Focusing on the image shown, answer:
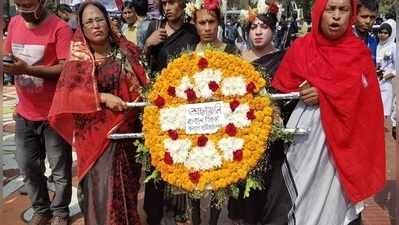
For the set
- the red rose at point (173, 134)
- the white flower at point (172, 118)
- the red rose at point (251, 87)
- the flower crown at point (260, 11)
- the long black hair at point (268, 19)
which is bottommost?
the red rose at point (173, 134)

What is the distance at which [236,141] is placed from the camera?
3.41m

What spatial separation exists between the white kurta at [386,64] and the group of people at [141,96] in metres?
2.79

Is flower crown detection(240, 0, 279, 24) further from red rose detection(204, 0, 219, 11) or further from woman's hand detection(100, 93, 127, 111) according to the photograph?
woman's hand detection(100, 93, 127, 111)

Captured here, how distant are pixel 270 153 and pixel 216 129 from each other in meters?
0.47

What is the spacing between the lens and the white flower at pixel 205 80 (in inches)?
136

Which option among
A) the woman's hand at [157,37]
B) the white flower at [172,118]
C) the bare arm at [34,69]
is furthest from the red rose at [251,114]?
the bare arm at [34,69]

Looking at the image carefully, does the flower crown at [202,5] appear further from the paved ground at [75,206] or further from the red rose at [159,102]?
the paved ground at [75,206]

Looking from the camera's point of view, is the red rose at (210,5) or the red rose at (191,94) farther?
the red rose at (210,5)

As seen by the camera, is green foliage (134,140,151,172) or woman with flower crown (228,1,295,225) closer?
green foliage (134,140,151,172)

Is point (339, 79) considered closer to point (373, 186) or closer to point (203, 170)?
point (373, 186)

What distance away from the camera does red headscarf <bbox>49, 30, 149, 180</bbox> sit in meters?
3.62

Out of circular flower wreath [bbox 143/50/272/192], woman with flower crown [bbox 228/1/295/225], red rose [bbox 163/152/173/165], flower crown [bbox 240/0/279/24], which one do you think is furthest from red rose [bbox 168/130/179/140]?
flower crown [bbox 240/0/279/24]

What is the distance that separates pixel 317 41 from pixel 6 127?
272 inches

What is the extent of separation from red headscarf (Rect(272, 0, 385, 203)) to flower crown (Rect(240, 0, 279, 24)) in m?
0.39
